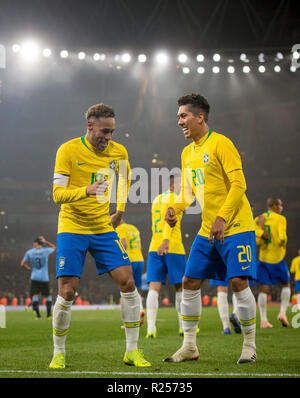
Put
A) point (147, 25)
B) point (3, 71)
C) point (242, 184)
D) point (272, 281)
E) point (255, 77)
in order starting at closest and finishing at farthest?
point (242, 184) < point (272, 281) < point (147, 25) < point (3, 71) < point (255, 77)

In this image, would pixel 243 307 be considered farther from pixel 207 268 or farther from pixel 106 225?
pixel 106 225

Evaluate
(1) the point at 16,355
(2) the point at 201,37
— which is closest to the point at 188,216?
(2) the point at 201,37

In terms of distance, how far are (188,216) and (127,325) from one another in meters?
23.9

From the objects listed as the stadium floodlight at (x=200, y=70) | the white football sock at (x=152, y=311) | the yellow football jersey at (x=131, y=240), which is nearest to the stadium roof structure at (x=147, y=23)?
the stadium floodlight at (x=200, y=70)

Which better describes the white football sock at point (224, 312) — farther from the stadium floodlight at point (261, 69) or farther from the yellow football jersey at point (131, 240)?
the stadium floodlight at point (261, 69)

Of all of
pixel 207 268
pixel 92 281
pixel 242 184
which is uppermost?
pixel 242 184

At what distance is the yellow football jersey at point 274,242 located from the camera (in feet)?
32.4

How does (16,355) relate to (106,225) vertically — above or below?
below

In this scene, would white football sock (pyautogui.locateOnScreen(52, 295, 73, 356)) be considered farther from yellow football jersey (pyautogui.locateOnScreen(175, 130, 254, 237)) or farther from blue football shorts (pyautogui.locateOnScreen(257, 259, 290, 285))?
blue football shorts (pyautogui.locateOnScreen(257, 259, 290, 285))

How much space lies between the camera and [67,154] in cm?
499

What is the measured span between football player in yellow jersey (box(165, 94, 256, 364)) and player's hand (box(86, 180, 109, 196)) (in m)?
0.90

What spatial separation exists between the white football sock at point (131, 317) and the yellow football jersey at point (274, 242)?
5387 mm

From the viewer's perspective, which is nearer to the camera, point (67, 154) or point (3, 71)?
point (67, 154)

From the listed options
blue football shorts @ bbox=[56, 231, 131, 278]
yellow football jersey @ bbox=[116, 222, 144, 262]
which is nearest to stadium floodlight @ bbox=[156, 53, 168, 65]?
yellow football jersey @ bbox=[116, 222, 144, 262]
